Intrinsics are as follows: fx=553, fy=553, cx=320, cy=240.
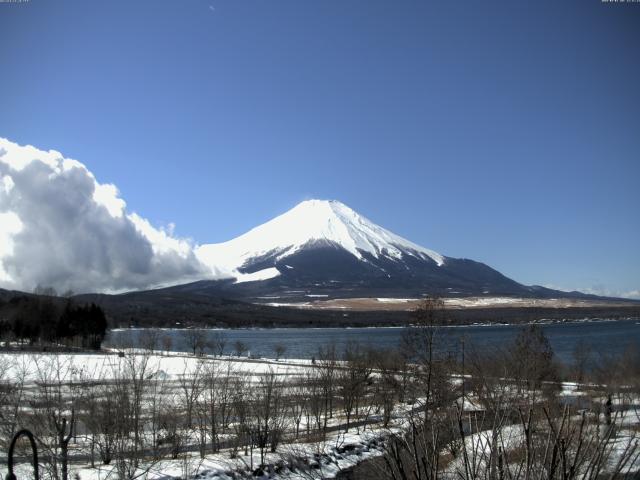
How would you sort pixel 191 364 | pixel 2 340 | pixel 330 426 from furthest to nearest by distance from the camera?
pixel 2 340 → pixel 191 364 → pixel 330 426

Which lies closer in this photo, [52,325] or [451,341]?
[451,341]

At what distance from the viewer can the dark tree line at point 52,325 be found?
88.6 m

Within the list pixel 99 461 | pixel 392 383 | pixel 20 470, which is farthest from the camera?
pixel 392 383

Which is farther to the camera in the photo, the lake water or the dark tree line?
the dark tree line

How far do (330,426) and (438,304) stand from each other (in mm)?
8828

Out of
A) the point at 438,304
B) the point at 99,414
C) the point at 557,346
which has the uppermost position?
the point at 438,304

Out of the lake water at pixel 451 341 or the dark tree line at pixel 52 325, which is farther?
the dark tree line at pixel 52 325

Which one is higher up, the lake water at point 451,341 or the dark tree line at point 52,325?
the dark tree line at point 52,325

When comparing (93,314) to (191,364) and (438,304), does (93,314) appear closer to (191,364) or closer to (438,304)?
(191,364)

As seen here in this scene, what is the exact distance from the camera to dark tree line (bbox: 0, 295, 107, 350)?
8856cm

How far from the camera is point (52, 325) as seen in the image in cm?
9112

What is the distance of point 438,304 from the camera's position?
100ft

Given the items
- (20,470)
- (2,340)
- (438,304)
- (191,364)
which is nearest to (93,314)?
(2,340)

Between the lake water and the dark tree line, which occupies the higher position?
the dark tree line
